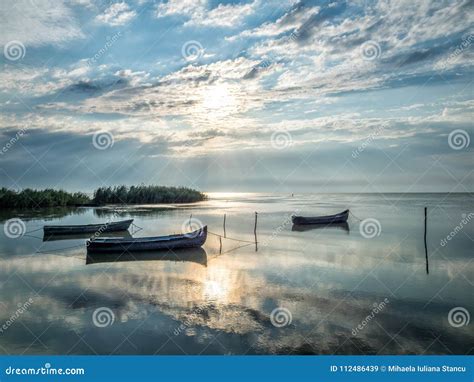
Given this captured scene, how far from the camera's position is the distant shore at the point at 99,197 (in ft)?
226

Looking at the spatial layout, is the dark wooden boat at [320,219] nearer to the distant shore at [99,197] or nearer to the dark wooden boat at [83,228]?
the dark wooden boat at [83,228]

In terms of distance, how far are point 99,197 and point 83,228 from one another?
5724cm

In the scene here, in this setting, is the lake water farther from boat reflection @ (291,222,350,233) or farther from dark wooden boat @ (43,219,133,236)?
boat reflection @ (291,222,350,233)

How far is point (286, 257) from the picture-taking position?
22.6 m

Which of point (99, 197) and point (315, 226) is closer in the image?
point (315, 226)

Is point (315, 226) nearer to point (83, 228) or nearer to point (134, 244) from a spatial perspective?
point (134, 244)

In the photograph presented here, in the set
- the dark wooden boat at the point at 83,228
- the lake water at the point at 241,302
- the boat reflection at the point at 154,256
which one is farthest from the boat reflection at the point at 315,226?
the dark wooden boat at the point at 83,228

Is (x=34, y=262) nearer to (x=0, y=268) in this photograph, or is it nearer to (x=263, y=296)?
(x=0, y=268)

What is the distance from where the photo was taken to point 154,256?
75.7ft

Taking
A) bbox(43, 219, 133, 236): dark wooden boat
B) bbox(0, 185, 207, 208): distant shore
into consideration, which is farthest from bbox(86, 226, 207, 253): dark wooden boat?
bbox(0, 185, 207, 208): distant shore

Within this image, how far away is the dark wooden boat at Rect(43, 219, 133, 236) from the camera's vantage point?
3422cm

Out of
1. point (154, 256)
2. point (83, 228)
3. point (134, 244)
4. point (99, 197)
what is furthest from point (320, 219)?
point (99, 197)

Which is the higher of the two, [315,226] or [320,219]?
[320,219]

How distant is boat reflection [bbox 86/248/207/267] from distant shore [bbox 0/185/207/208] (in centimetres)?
5415
